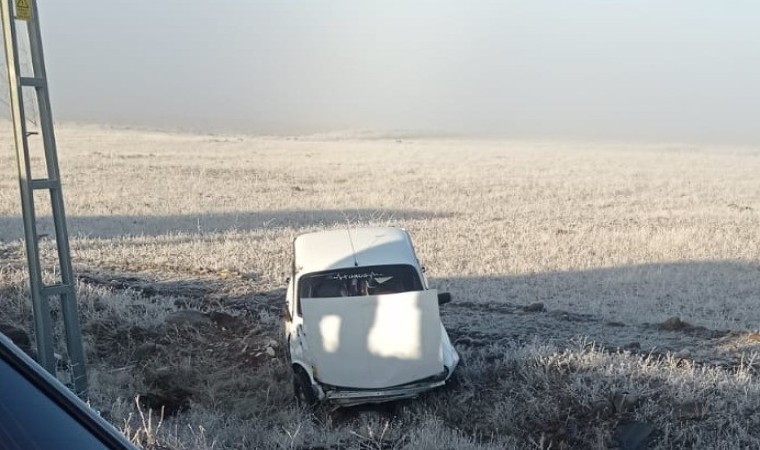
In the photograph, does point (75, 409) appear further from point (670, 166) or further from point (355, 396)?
point (670, 166)

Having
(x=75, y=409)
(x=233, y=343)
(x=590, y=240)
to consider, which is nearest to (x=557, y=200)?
(x=590, y=240)

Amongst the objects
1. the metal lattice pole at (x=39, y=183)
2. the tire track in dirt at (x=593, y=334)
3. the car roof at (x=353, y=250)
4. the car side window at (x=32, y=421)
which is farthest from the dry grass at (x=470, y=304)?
the car side window at (x=32, y=421)

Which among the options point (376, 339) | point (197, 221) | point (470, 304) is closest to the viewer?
point (376, 339)

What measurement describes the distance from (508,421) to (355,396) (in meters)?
1.23

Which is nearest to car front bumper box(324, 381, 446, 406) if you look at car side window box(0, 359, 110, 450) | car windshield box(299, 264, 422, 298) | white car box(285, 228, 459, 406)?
white car box(285, 228, 459, 406)

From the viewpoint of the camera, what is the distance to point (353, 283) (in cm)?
803

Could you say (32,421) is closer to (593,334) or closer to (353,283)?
(353,283)

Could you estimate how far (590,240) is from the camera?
60.7 ft

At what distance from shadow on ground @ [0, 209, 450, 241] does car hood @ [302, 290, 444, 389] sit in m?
10.4

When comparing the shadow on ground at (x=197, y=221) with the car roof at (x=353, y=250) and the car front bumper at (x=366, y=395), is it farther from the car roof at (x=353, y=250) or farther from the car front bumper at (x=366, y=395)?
the car front bumper at (x=366, y=395)

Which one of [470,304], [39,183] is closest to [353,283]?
[39,183]

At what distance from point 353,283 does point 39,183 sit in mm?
2921

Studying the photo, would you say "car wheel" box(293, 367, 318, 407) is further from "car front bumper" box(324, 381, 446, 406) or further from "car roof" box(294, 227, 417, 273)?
"car roof" box(294, 227, 417, 273)

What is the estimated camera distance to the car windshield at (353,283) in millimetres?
8023
